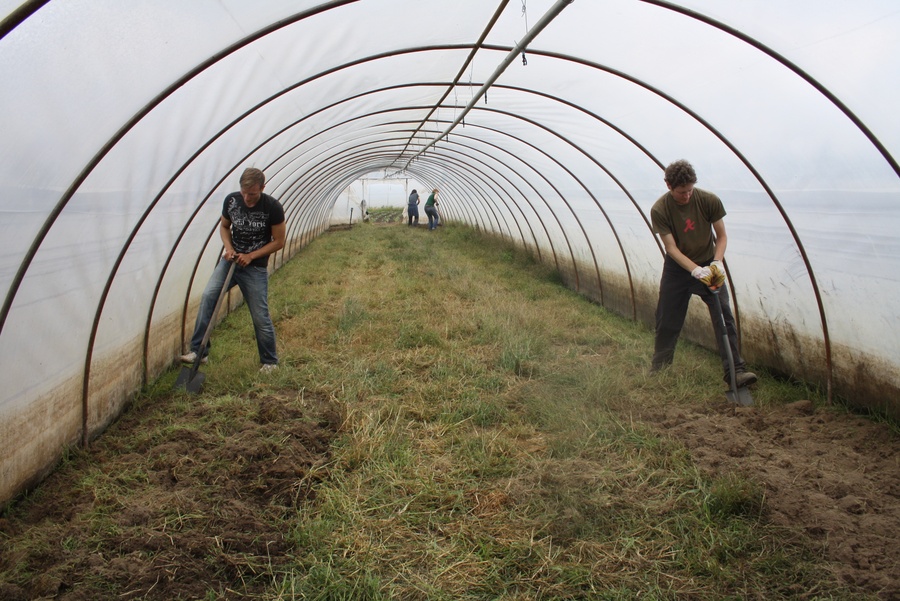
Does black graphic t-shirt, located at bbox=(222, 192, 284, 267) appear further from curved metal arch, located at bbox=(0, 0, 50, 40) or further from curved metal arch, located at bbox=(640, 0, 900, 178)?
curved metal arch, located at bbox=(640, 0, 900, 178)

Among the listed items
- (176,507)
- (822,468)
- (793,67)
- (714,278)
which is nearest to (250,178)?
(176,507)

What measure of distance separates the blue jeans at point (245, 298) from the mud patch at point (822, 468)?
11.0 ft

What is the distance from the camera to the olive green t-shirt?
488 centimetres

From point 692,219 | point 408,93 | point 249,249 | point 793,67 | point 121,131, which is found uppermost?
point 408,93

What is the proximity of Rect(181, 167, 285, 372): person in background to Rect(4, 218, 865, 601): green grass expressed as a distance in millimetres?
507

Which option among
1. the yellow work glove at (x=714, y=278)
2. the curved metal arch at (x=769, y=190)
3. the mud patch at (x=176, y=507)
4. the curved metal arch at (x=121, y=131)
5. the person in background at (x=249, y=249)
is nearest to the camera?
the mud patch at (x=176, y=507)

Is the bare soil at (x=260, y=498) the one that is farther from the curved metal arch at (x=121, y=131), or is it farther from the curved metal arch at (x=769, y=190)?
the curved metal arch at (x=121, y=131)

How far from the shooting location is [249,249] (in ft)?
18.0

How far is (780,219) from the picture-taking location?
5109 mm

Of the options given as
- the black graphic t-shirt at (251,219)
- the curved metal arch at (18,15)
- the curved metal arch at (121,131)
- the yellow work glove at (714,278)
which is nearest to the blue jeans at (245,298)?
the black graphic t-shirt at (251,219)

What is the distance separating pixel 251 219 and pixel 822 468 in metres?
4.60

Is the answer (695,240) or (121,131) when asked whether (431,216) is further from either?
(121,131)

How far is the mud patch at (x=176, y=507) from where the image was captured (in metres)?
2.79

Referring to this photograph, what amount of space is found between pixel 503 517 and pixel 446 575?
1.86 ft
